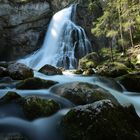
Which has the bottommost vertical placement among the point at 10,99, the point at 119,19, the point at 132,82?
the point at 132,82

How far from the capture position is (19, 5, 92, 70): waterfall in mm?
23405

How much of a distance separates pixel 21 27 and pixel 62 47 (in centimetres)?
568

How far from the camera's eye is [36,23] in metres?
27.9

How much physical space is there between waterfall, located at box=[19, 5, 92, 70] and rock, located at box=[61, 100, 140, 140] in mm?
17156

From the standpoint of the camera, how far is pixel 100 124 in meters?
5.09

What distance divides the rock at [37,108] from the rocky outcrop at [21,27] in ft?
69.0

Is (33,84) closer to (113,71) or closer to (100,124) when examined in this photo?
(100,124)

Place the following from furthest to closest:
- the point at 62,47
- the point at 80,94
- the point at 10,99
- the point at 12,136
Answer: the point at 62,47 < the point at 80,94 < the point at 10,99 < the point at 12,136

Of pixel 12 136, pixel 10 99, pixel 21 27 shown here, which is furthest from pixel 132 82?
pixel 21 27

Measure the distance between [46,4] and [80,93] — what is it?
871 inches

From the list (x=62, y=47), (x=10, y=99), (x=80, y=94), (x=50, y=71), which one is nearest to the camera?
(x=10, y=99)

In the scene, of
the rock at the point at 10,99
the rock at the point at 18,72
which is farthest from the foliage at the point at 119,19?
the rock at the point at 10,99

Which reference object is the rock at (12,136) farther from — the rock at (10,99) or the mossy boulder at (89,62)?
the mossy boulder at (89,62)

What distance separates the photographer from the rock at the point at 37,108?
634 centimetres
